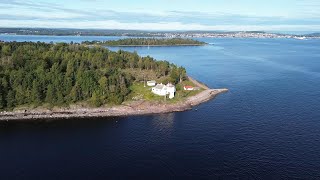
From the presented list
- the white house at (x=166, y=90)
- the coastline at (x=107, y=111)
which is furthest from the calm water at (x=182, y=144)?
the white house at (x=166, y=90)

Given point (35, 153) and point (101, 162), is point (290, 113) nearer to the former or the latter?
point (101, 162)

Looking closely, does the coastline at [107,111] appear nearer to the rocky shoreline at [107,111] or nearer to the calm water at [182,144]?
the rocky shoreline at [107,111]

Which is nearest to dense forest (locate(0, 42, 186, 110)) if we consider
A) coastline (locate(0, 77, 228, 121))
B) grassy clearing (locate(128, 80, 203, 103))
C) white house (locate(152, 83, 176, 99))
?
grassy clearing (locate(128, 80, 203, 103))

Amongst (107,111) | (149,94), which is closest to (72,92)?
(107,111)

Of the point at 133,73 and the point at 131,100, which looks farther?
the point at 133,73

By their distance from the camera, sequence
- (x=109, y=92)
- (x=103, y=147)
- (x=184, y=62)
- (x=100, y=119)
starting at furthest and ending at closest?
(x=184, y=62) < (x=109, y=92) < (x=100, y=119) < (x=103, y=147)

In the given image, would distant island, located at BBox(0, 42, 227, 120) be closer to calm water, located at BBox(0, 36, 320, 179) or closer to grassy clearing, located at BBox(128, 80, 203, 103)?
grassy clearing, located at BBox(128, 80, 203, 103)

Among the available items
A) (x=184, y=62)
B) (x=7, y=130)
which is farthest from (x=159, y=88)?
(x=184, y=62)
